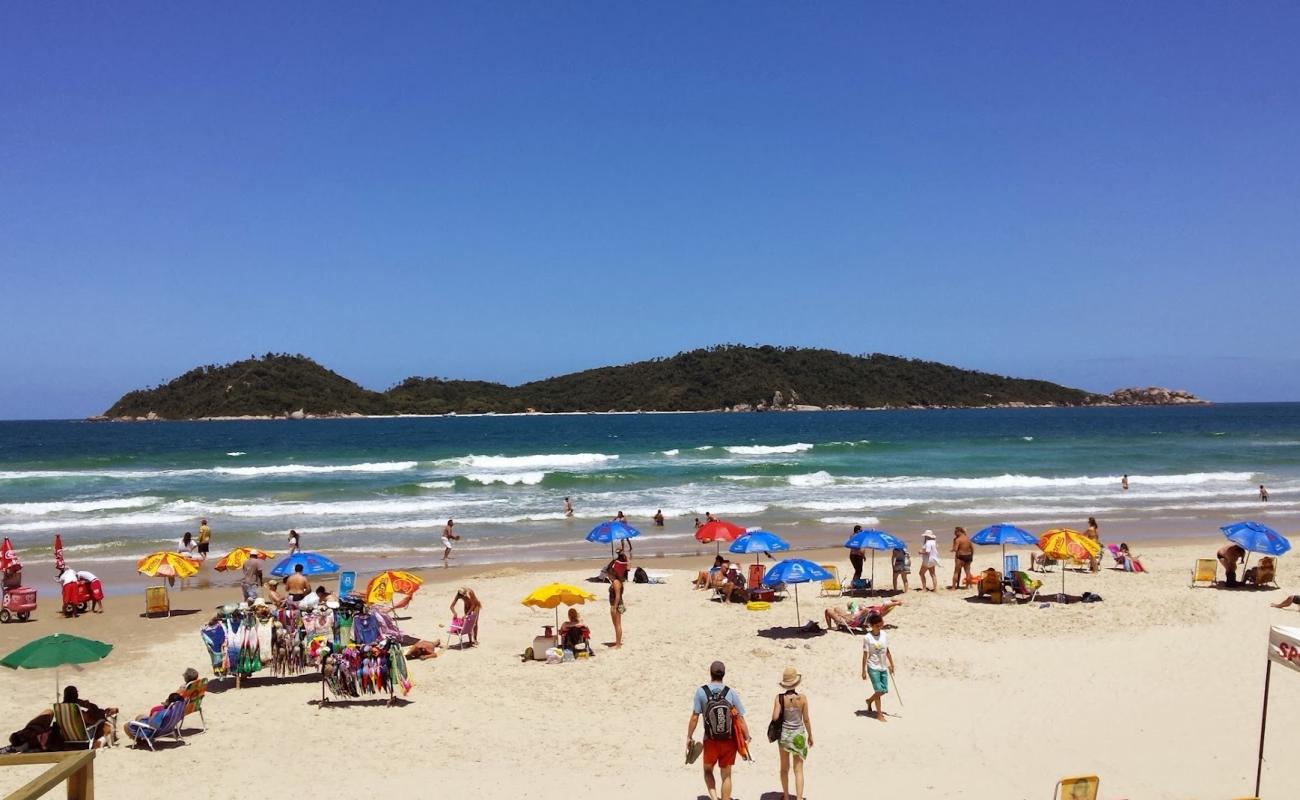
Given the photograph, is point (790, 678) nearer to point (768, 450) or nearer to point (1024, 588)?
point (1024, 588)

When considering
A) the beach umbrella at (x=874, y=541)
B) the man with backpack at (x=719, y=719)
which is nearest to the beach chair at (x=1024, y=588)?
the beach umbrella at (x=874, y=541)

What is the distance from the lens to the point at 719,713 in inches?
268

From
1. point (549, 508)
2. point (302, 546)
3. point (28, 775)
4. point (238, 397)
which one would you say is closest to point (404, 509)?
point (549, 508)

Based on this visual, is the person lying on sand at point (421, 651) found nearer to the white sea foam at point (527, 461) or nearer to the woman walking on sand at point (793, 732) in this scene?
the woman walking on sand at point (793, 732)

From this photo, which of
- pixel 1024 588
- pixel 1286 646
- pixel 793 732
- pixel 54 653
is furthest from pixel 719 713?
pixel 1024 588

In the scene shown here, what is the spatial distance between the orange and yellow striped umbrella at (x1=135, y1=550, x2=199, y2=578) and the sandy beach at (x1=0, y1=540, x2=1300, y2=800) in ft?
2.98

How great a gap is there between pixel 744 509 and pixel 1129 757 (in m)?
22.4

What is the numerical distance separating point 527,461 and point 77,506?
25.4m

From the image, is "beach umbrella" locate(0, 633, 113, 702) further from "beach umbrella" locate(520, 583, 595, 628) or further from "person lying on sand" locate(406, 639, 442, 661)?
"beach umbrella" locate(520, 583, 595, 628)

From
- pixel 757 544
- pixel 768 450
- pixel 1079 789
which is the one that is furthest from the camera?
pixel 768 450

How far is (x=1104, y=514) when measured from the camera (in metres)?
28.8

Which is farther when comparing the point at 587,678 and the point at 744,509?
the point at 744,509

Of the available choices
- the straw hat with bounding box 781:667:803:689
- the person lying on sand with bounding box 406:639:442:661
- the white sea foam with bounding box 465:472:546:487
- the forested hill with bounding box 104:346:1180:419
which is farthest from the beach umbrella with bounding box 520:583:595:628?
the forested hill with bounding box 104:346:1180:419

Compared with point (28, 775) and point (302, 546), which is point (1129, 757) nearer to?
point (28, 775)
